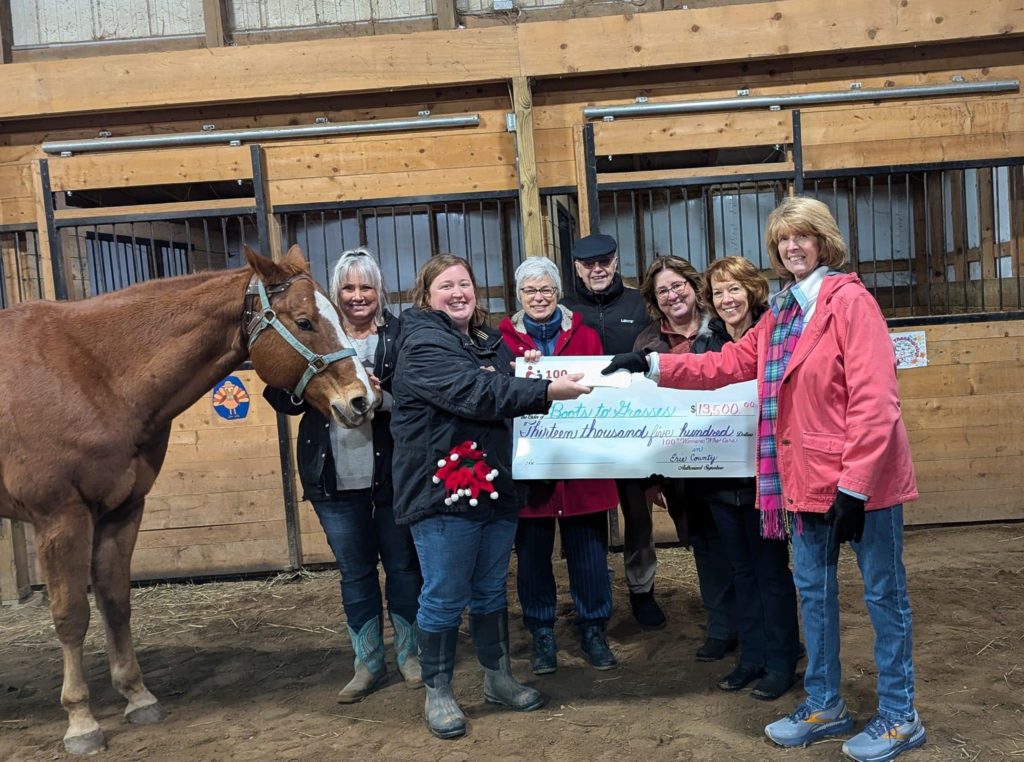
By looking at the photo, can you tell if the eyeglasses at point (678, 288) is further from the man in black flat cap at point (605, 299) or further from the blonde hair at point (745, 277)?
the man in black flat cap at point (605, 299)

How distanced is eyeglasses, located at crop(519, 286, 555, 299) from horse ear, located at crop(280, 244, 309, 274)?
837mm

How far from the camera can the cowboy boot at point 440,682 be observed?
2.91m

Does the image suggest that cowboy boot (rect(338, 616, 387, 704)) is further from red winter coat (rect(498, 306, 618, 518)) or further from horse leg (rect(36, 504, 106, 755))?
horse leg (rect(36, 504, 106, 755))

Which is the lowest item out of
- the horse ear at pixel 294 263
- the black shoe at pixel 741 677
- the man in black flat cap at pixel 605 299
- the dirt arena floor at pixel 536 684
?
the dirt arena floor at pixel 536 684

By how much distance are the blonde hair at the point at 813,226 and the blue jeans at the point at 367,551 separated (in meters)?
1.73

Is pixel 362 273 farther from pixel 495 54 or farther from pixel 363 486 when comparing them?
pixel 495 54

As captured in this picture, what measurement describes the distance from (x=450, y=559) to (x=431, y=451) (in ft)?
1.19

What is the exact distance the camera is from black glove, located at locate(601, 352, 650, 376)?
292 centimetres

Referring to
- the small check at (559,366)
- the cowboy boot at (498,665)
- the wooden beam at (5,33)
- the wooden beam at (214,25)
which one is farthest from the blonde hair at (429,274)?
the wooden beam at (5,33)

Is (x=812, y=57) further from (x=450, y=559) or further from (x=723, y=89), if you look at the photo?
(x=450, y=559)

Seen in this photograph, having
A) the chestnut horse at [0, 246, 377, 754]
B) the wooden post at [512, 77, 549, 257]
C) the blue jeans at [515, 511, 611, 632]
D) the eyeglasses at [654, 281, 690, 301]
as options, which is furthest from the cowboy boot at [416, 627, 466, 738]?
the wooden post at [512, 77, 549, 257]

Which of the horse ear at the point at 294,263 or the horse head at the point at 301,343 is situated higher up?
the horse ear at the point at 294,263

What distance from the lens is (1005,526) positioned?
5.34m

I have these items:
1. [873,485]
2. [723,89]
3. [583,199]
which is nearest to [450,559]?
[873,485]
